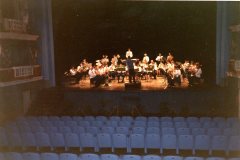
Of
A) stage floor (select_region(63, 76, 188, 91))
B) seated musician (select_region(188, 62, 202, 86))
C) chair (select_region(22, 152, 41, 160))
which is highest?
seated musician (select_region(188, 62, 202, 86))

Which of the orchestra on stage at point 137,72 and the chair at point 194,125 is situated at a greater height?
the orchestra on stage at point 137,72

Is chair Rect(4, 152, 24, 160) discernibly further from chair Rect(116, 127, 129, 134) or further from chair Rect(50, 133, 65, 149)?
chair Rect(116, 127, 129, 134)

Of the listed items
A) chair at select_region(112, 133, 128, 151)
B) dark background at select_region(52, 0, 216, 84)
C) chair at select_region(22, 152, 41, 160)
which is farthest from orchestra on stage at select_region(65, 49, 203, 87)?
chair at select_region(22, 152, 41, 160)

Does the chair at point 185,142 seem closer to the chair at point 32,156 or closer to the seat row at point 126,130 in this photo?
the seat row at point 126,130

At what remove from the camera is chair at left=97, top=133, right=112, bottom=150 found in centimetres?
941

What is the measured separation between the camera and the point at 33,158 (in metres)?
7.43

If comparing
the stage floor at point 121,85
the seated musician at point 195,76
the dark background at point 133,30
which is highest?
the dark background at point 133,30

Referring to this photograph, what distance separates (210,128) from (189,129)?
61 centimetres

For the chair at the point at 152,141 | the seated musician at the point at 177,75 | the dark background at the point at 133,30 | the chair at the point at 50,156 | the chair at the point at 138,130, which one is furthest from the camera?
the dark background at the point at 133,30

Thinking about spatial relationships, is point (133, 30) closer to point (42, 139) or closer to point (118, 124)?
point (118, 124)

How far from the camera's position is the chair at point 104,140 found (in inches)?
370

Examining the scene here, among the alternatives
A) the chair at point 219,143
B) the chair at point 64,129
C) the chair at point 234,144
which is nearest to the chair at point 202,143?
the chair at point 219,143

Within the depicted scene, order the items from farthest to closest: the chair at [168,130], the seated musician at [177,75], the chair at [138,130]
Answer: the seated musician at [177,75] < the chair at [138,130] < the chair at [168,130]

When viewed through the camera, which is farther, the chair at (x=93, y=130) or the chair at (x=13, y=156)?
the chair at (x=93, y=130)
